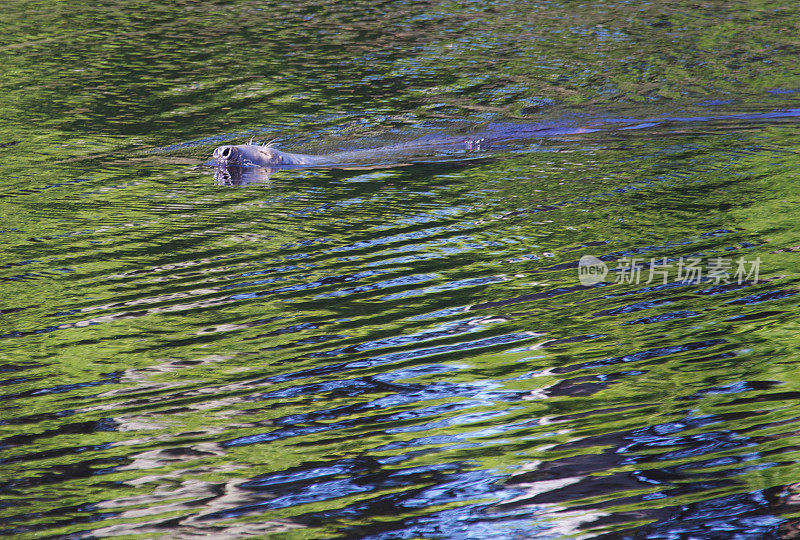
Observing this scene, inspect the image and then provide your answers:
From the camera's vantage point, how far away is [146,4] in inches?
674

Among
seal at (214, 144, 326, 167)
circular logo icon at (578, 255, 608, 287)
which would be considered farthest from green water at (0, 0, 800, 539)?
seal at (214, 144, 326, 167)

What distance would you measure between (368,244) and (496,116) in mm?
4374

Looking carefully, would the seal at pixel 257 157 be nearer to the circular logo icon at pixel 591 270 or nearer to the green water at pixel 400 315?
the green water at pixel 400 315

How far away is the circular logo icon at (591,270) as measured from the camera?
5914 millimetres

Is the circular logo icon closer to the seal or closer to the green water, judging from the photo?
the green water

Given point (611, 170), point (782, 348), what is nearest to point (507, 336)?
point (782, 348)

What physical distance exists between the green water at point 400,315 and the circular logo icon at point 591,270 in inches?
4.5

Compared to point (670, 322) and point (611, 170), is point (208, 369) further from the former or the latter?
point (611, 170)

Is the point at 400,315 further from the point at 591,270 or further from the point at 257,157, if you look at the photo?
the point at 257,157

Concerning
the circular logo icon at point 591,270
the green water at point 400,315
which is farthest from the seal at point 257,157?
the circular logo icon at point 591,270

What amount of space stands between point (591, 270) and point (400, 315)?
56.0 inches

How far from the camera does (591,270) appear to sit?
19.9 feet

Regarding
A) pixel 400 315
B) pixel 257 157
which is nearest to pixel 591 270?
pixel 400 315

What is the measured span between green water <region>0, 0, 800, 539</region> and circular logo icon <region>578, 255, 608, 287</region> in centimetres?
11
